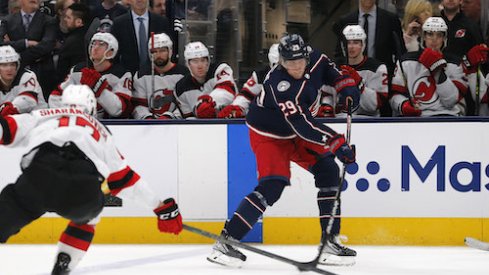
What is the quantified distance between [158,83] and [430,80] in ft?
5.45

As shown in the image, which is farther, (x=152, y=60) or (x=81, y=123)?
(x=152, y=60)

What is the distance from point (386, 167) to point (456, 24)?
107 cm

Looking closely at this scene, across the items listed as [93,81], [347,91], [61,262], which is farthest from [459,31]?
[61,262]

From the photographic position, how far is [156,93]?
265 inches

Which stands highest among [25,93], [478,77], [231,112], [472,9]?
[472,9]

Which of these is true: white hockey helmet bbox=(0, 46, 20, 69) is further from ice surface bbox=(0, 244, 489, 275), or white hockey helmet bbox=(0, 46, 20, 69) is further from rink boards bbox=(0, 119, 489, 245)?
ice surface bbox=(0, 244, 489, 275)

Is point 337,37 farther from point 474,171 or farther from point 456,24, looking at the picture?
point 474,171

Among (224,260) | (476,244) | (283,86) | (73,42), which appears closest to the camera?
(283,86)

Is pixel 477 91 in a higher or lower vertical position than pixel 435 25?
lower

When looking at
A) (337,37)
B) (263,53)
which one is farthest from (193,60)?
(337,37)

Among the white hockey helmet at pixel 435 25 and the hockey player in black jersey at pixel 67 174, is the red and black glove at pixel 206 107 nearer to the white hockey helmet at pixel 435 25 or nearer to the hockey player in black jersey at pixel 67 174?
the white hockey helmet at pixel 435 25

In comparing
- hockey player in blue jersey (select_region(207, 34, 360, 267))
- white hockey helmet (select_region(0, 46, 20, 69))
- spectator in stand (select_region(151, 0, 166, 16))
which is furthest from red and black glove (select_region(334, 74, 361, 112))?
white hockey helmet (select_region(0, 46, 20, 69))

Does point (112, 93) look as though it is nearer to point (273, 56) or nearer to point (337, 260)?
point (273, 56)

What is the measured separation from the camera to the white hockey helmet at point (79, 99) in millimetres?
4426
